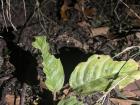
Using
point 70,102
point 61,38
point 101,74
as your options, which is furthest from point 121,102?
point 61,38

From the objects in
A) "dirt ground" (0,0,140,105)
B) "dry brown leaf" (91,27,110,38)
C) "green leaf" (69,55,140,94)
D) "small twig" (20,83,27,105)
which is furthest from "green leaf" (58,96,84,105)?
"dry brown leaf" (91,27,110,38)

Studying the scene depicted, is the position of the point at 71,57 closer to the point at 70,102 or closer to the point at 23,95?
the point at 23,95

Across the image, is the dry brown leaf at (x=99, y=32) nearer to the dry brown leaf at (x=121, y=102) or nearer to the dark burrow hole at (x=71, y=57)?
the dark burrow hole at (x=71, y=57)

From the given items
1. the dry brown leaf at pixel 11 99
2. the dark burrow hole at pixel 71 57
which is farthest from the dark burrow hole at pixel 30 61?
the dry brown leaf at pixel 11 99

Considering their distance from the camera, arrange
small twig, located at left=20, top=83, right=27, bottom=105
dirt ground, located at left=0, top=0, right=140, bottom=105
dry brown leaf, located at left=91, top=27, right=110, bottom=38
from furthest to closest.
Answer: dry brown leaf, located at left=91, top=27, right=110, bottom=38, dirt ground, located at left=0, top=0, right=140, bottom=105, small twig, located at left=20, top=83, right=27, bottom=105

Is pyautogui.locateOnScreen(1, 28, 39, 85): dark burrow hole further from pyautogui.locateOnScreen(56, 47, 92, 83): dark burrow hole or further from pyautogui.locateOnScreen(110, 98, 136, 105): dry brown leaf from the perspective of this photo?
pyautogui.locateOnScreen(110, 98, 136, 105): dry brown leaf

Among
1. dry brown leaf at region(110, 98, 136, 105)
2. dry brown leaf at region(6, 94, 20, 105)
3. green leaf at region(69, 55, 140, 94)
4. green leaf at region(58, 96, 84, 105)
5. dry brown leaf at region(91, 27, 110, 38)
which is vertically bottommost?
dry brown leaf at region(110, 98, 136, 105)

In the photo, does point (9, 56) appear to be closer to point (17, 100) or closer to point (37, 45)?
point (17, 100)
